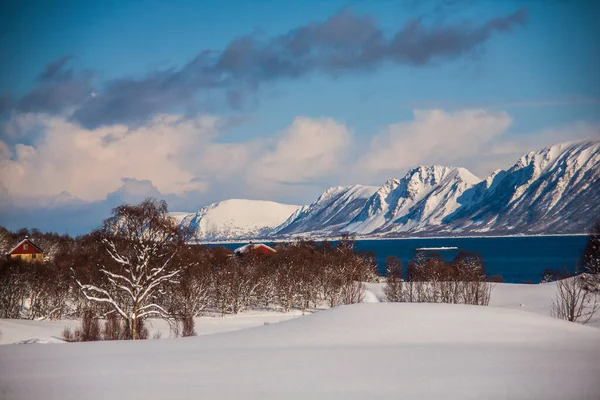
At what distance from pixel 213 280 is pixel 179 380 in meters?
64.0

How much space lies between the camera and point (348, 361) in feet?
65.9

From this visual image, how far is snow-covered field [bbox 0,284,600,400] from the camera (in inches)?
648

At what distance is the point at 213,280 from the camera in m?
81.1

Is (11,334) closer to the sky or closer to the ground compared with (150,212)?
closer to the ground

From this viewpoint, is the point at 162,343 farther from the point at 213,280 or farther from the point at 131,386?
the point at 213,280

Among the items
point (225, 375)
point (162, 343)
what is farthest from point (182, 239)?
point (225, 375)

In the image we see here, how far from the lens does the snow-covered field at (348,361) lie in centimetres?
1645

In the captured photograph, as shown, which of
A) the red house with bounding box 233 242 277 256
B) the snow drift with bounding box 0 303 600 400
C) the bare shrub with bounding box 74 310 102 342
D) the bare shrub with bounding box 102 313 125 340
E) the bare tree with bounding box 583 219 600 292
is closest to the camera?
the snow drift with bounding box 0 303 600 400

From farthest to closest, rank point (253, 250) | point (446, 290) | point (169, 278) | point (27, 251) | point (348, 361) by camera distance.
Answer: point (253, 250) → point (27, 251) → point (446, 290) → point (169, 278) → point (348, 361)

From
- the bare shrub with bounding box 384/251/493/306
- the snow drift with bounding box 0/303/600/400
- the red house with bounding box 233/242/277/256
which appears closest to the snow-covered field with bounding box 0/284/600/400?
the snow drift with bounding box 0/303/600/400

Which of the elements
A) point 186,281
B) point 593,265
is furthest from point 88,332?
point 593,265

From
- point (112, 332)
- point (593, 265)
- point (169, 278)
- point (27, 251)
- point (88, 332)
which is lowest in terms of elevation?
point (112, 332)

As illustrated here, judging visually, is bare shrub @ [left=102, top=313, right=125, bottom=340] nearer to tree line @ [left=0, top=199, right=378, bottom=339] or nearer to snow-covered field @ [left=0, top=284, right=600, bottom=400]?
tree line @ [left=0, top=199, right=378, bottom=339]

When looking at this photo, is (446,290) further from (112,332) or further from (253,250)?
(253,250)
